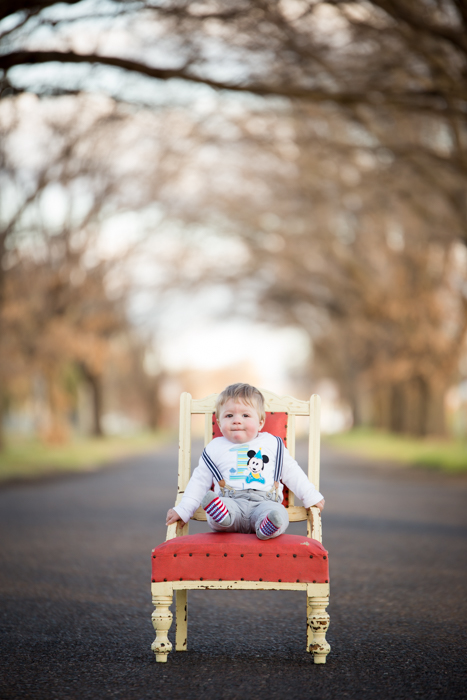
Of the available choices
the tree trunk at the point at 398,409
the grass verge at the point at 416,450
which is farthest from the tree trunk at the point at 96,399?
the tree trunk at the point at 398,409

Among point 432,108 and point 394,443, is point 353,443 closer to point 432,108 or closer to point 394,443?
point 394,443

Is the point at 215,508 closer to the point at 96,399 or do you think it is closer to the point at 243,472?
the point at 243,472

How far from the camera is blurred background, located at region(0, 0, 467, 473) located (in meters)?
10.9

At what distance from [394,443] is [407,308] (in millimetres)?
6624

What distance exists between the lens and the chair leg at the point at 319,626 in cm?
377

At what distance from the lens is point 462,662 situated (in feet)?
12.7

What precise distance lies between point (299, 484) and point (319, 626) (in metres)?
0.79

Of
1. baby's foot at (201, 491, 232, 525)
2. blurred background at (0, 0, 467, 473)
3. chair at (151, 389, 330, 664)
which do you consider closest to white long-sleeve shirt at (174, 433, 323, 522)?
baby's foot at (201, 491, 232, 525)

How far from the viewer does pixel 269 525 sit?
3.82 m

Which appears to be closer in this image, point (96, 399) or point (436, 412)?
point (436, 412)

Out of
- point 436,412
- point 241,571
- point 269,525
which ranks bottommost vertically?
point 436,412

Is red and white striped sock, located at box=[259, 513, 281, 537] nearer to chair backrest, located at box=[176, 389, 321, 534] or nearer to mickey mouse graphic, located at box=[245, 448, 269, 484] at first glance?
mickey mouse graphic, located at box=[245, 448, 269, 484]

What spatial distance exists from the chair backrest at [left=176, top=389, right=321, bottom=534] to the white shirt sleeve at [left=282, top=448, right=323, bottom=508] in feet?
0.44

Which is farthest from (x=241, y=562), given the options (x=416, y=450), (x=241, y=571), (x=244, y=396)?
(x=416, y=450)
